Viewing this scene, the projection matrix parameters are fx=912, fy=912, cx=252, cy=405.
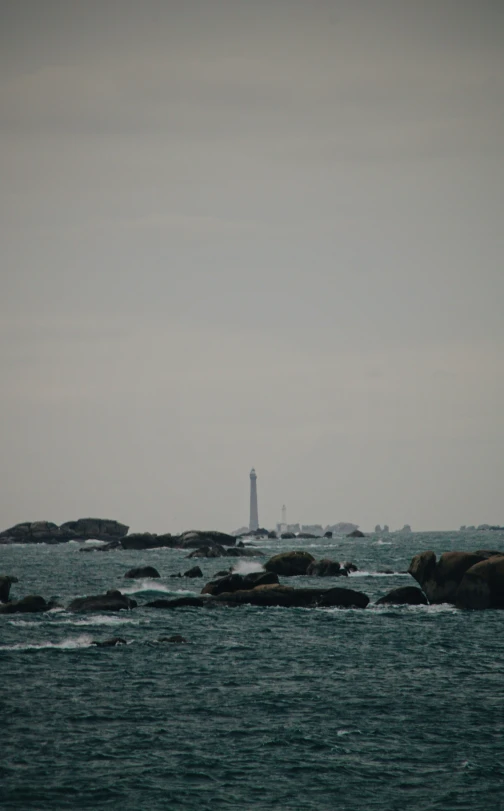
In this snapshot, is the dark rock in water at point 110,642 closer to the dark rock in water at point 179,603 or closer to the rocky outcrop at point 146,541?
the dark rock in water at point 179,603

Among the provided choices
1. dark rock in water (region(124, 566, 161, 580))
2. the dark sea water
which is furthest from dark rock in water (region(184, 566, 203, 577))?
the dark sea water

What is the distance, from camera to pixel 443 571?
2148 inches

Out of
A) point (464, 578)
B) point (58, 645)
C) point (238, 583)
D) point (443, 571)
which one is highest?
point (443, 571)

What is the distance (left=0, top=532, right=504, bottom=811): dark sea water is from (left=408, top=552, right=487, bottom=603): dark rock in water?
391 cm

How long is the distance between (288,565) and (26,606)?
3066 cm

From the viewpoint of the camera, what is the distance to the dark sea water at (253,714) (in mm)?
21750

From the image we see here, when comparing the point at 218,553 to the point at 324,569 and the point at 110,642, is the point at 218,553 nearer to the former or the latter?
the point at 324,569

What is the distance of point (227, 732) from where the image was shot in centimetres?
2652

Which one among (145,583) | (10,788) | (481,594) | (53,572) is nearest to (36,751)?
(10,788)

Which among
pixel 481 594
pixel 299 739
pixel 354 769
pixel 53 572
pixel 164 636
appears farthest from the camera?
pixel 53 572

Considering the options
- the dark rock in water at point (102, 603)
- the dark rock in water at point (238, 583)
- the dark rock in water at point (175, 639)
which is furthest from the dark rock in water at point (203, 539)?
the dark rock in water at point (175, 639)

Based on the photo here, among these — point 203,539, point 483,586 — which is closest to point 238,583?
point 483,586

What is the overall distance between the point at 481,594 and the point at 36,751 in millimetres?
33685

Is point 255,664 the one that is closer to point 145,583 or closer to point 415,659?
point 415,659
